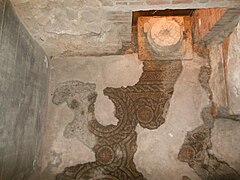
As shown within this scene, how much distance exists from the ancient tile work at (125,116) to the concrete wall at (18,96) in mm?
406

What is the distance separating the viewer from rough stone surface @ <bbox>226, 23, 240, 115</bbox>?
2.01m

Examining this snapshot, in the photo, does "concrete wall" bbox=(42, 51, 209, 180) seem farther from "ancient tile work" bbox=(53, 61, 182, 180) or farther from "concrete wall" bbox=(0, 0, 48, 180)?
"concrete wall" bbox=(0, 0, 48, 180)

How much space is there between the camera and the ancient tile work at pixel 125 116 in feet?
8.52

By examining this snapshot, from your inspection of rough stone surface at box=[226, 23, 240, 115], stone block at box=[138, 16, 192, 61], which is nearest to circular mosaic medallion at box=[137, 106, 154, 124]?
stone block at box=[138, 16, 192, 61]

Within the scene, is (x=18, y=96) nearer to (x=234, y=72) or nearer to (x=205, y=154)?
(x=234, y=72)

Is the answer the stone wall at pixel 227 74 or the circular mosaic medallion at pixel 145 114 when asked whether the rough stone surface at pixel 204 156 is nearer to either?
the stone wall at pixel 227 74

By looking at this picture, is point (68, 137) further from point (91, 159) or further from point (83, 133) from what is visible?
point (91, 159)

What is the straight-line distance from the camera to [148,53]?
282cm

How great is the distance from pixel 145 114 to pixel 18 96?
134cm

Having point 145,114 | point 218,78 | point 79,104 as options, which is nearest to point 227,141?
point 218,78

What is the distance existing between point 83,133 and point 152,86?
935 millimetres

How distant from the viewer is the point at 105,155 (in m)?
2.64

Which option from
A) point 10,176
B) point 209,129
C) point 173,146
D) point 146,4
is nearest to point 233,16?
point 146,4

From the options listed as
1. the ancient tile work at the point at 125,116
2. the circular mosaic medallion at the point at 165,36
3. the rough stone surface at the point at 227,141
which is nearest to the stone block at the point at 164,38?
the circular mosaic medallion at the point at 165,36
